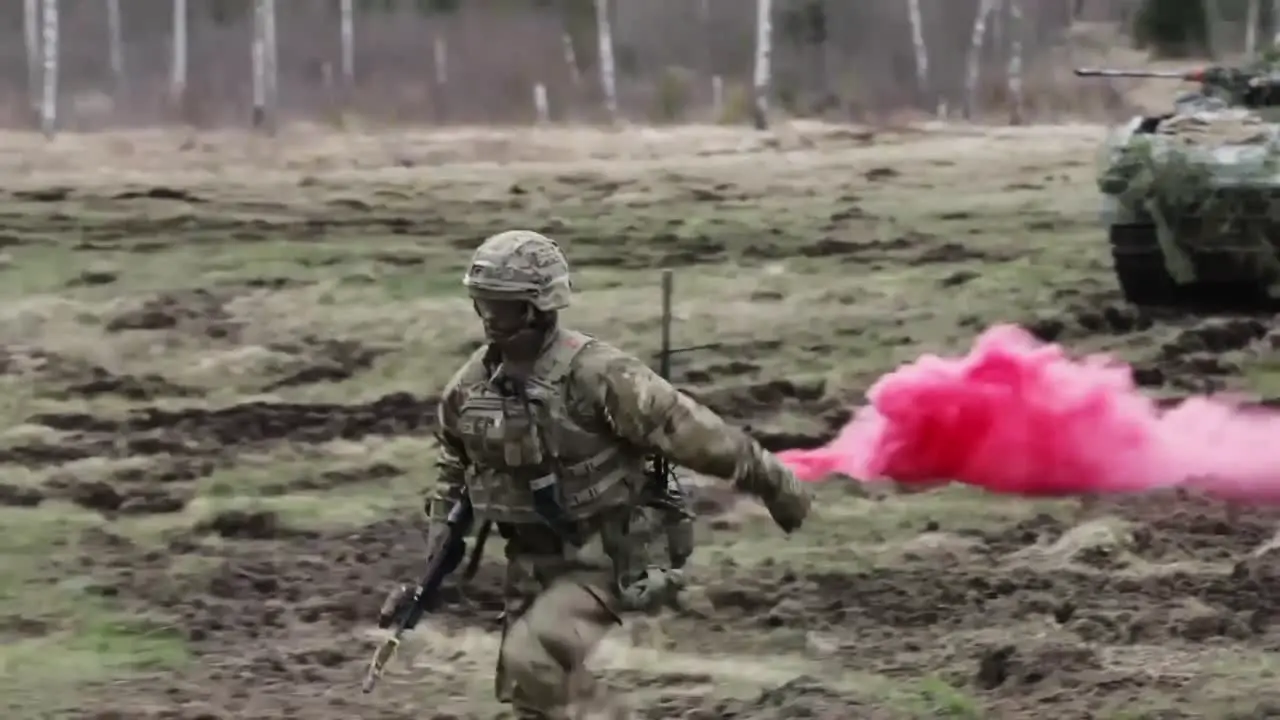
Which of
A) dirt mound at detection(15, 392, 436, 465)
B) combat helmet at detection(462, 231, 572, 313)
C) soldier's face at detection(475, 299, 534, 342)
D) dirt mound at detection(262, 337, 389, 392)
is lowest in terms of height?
dirt mound at detection(15, 392, 436, 465)

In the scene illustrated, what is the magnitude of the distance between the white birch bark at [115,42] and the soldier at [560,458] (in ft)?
94.6

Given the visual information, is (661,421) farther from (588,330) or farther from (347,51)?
(347,51)

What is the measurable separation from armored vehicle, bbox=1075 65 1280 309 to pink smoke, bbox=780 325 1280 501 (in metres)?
2.34

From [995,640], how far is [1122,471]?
229 centimetres

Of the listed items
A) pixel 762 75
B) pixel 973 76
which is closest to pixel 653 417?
pixel 762 75

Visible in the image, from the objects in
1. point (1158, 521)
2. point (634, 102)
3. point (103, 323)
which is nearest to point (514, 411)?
point (1158, 521)

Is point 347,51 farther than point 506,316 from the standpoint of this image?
Yes

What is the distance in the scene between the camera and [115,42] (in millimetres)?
34562

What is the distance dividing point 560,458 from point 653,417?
235mm

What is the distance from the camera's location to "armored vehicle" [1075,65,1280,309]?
36.0ft

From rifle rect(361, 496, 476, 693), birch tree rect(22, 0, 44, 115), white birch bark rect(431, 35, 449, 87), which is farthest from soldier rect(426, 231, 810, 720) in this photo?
white birch bark rect(431, 35, 449, 87)

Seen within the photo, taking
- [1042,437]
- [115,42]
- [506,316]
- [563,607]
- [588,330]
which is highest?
[115,42]

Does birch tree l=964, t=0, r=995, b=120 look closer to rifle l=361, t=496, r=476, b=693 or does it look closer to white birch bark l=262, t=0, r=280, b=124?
white birch bark l=262, t=0, r=280, b=124

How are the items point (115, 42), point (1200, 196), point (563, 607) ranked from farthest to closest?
point (115, 42)
point (1200, 196)
point (563, 607)
